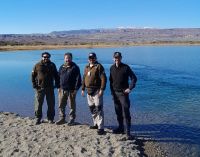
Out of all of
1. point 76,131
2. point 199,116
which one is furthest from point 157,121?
point 76,131

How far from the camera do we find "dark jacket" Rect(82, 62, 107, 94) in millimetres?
9328

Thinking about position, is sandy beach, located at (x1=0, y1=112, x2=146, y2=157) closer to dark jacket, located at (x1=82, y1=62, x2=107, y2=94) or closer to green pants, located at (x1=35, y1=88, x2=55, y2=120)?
green pants, located at (x1=35, y1=88, x2=55, y2=120)

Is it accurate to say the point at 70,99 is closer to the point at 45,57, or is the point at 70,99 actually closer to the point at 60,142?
the point at 45,57

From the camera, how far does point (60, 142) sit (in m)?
8.76

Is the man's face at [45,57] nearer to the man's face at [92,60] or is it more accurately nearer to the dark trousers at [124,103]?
the man's face at [92,60]

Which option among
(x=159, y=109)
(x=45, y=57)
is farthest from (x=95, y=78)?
(x=159, y=109)

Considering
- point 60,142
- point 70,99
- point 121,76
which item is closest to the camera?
point 60,142

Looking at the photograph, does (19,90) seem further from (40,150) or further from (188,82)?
(40,150)

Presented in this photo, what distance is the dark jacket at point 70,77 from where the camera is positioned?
10117mm

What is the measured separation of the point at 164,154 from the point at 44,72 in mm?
3731

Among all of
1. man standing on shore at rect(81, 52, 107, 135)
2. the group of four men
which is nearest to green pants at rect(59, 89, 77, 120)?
the group of four men

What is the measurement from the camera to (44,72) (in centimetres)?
1039

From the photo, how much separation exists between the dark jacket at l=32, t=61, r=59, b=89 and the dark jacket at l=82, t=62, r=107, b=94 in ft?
4.05

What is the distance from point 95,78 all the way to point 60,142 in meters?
1.73
